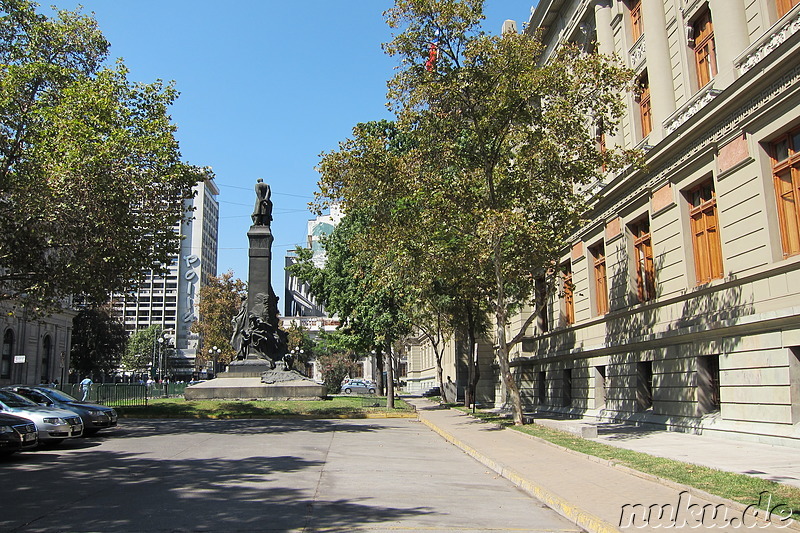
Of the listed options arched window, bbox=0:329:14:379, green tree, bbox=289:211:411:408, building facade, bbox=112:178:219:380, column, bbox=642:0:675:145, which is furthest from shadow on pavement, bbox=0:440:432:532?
building facade, bbox=112:178:219:380

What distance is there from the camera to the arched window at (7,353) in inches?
2502

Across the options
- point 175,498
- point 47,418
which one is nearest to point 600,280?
point 47,418

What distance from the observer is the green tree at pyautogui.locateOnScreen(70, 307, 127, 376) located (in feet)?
263

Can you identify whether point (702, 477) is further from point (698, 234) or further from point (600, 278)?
point (600, 278)

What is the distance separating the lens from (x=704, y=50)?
18297 mm

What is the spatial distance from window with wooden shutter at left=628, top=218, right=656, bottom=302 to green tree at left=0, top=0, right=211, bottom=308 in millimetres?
15527

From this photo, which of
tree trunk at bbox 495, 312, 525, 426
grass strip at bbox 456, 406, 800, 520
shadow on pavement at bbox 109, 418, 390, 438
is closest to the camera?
grass strip at bbox 456, 406, 800, 520

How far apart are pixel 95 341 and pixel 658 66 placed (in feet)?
257

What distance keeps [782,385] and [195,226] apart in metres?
151

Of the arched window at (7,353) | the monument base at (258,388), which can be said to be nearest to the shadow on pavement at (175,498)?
the monument base at (258,388)

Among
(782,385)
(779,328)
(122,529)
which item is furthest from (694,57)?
(122,529)

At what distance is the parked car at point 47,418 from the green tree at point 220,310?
44837mm

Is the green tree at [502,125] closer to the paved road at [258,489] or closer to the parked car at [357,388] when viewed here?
the paved road at [258,489]

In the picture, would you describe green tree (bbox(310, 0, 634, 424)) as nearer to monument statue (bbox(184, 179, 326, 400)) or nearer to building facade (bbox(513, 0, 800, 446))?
building facade (bbox(513, 0, 800, 446))
